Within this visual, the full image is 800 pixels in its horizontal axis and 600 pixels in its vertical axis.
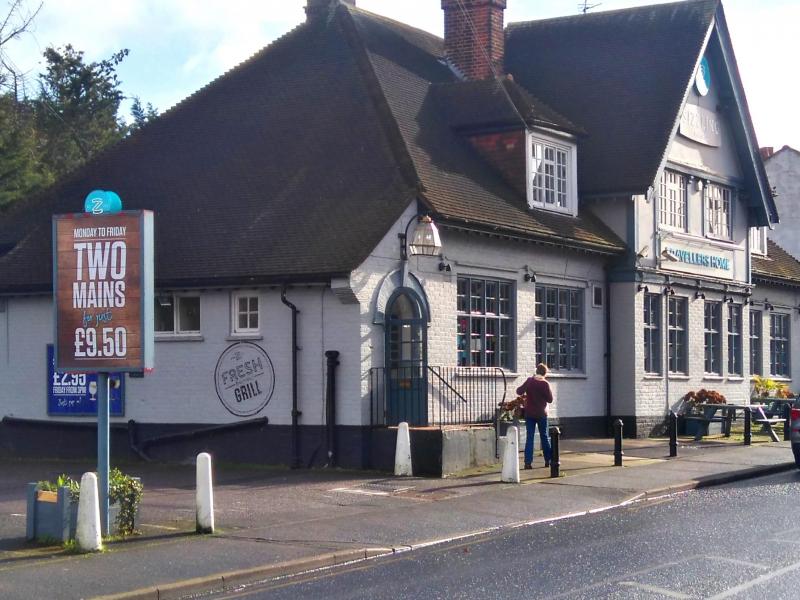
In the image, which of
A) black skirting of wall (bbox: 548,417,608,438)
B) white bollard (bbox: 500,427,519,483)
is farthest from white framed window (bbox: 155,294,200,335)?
black skirting of wall (bbox: 548,417,608,438)

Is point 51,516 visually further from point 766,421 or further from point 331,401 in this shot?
point 766,421

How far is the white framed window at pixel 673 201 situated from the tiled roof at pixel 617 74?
1.41 m

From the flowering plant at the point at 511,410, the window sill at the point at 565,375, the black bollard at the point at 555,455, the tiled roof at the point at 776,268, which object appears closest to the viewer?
the black bollard at the point at 555,455

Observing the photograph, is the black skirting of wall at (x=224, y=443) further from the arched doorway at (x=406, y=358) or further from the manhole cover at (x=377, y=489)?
the manhole cover at (x=377, y=489)

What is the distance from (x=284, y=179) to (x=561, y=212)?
6369 mm

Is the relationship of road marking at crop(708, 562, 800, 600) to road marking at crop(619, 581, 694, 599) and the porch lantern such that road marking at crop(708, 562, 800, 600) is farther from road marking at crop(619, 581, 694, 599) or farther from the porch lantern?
the porch lantern

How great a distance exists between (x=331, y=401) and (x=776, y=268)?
20106 mm

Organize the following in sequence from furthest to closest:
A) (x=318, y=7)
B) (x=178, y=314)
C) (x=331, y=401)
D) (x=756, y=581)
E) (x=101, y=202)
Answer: (x=318, y=7), (x=178, y=314), (x=331, y=401), (x=101, y=202), (x=756, y=581)

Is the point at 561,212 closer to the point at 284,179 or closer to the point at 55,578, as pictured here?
the point at 284,179

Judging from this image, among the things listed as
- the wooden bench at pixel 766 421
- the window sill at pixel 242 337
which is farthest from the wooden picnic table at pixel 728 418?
the window sill at pixel 242 337

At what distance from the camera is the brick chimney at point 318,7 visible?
85.5 feet

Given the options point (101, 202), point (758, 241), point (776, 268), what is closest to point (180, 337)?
point (101, 202)

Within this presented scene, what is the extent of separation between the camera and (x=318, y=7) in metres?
26.7

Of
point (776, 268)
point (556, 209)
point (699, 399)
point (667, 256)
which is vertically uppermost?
point (556, 209)
